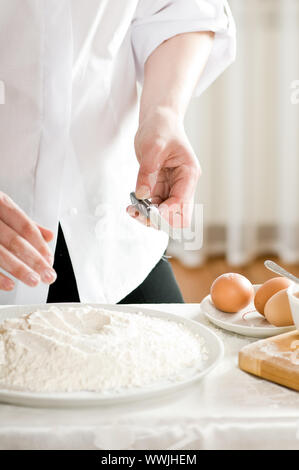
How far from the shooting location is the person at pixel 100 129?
944 mm

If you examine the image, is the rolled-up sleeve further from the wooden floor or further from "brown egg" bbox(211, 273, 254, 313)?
the wooden floor

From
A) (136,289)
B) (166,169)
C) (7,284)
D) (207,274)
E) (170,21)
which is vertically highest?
(170,21)

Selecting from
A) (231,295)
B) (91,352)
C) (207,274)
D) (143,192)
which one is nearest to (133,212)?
(143,192)

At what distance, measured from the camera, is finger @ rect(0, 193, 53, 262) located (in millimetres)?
743

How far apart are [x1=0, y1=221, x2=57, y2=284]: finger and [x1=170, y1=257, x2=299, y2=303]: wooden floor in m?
1.92

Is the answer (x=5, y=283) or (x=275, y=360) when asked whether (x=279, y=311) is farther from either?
(x=5, y=283)

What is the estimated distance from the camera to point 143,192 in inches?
34.8

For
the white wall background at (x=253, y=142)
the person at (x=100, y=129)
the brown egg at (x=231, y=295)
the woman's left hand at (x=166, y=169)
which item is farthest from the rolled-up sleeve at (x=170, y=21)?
the white wall background at (x=253, y=142)

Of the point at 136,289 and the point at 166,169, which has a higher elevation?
the point at 166,169

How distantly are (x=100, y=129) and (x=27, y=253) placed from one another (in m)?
0.39

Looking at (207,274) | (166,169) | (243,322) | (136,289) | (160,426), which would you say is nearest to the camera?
(160,426)

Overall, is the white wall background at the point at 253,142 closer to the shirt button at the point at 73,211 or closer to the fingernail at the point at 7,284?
the shirt button at the point at 73,211

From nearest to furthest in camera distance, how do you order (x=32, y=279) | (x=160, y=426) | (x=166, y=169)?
(x=160, y=426) < (x=32, y=279) < (x=166, y=169)
